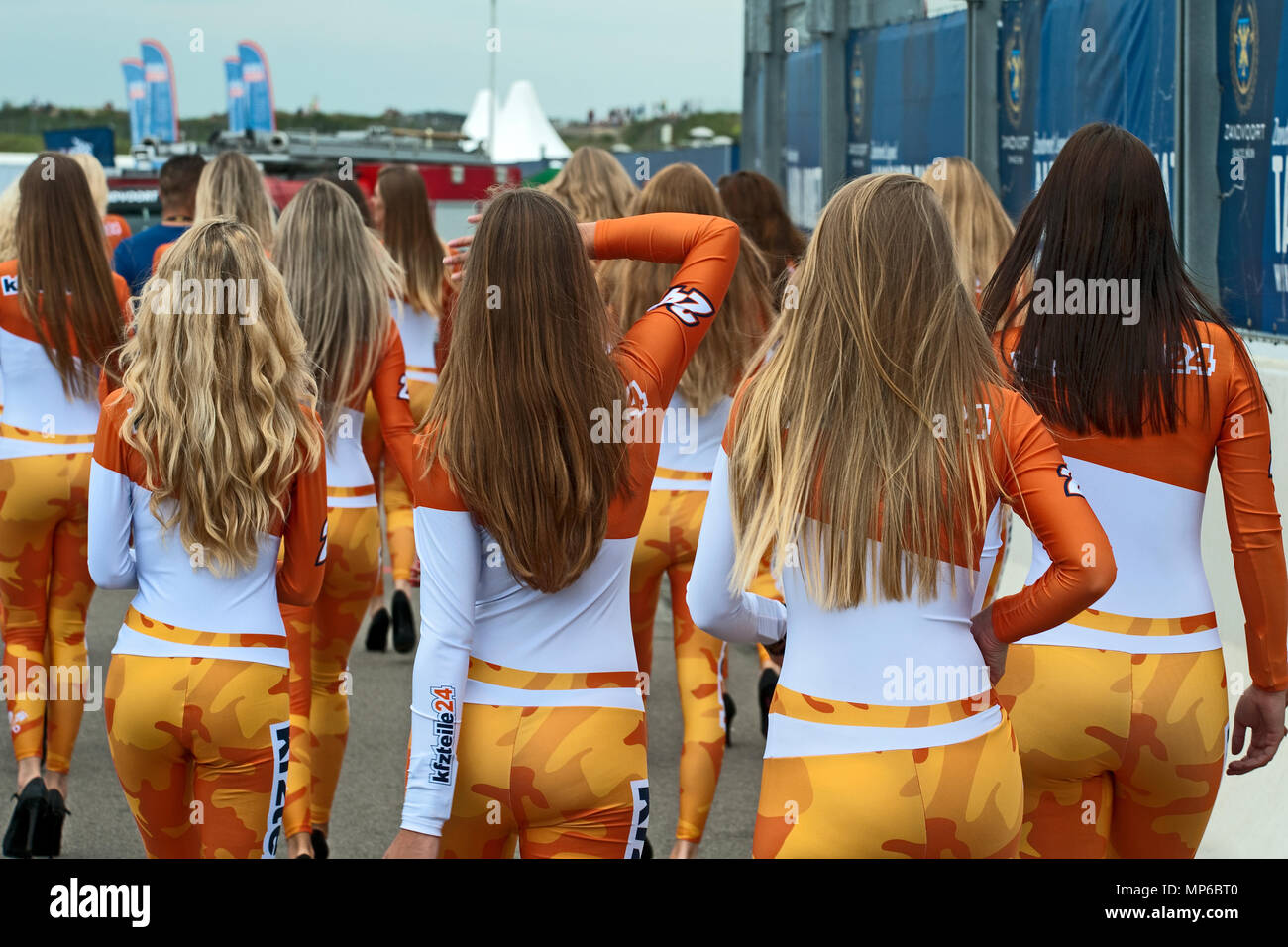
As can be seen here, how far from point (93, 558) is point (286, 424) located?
0.50 m

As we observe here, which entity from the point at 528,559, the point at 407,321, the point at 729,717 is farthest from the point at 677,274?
the point at 407,321

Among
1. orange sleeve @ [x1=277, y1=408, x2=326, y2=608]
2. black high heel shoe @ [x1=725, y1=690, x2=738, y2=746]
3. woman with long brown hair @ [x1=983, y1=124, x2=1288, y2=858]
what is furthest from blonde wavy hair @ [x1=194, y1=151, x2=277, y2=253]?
woman with long brown hair @ [x1=983, y1=124, x2=1288, y2=858]

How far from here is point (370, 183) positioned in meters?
20.4

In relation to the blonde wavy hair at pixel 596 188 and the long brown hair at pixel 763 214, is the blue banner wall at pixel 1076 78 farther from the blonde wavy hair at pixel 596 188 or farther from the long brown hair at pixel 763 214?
the blonde wavy hair at pixel 596 188

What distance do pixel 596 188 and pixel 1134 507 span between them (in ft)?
11.7

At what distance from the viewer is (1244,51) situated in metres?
5.93

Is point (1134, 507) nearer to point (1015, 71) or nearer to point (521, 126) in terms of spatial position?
point (1015, 71)

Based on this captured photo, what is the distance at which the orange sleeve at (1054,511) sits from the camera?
2326 millimetres

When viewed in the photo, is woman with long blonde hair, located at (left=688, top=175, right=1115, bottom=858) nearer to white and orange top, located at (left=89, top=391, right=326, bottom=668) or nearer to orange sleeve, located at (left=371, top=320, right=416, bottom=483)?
white and orange top, located at (left=89, top=391, right=326, bottom=668)

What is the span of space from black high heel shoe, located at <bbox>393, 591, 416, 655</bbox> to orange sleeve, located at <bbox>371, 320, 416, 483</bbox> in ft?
9.94

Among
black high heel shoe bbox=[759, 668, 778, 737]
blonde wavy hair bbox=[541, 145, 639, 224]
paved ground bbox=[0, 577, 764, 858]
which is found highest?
blonde wavy hair bbox=[541, 145, 639, 224]

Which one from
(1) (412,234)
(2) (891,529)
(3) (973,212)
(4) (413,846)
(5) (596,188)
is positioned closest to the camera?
(2) (891,529)

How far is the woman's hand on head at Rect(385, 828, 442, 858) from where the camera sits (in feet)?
8.09
